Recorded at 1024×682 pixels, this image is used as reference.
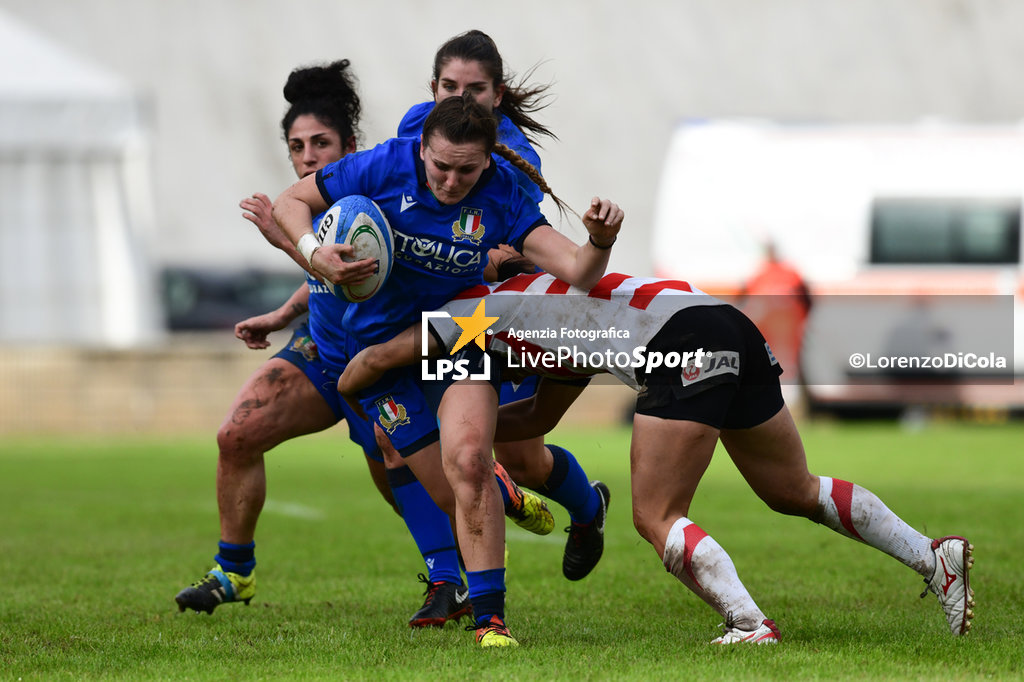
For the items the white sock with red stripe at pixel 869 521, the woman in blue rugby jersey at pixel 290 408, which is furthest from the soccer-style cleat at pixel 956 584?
the woman in blue rugby jersey at pixel 290 408

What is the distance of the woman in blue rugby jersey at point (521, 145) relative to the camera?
548 cm

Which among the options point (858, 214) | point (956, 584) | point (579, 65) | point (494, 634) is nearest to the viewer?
point (494, 634)

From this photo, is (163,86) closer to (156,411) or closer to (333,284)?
(156,411)

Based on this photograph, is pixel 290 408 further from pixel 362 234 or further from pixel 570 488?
pixel 362 234

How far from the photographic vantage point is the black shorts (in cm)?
447

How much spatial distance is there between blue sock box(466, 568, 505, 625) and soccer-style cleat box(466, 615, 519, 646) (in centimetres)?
2

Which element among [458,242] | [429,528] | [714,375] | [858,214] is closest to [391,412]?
[429,528]

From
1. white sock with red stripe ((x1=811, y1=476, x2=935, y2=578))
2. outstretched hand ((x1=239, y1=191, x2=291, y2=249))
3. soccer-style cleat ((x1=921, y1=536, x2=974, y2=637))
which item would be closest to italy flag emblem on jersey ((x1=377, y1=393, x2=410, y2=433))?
outstretched hand ((x1=239, y1=191, x2=291, y2=249))

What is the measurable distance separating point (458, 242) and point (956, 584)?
2.04 metres

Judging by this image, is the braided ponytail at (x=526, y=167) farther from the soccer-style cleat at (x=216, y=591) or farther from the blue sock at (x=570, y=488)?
the soccer-style cleat at (x=216, y=591)

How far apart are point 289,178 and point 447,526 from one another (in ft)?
162

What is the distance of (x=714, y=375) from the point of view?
448 cm

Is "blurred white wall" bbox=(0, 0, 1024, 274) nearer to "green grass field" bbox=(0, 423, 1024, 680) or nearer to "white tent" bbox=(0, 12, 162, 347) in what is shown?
"white tent" bbox=(0, 12, 162, 347)

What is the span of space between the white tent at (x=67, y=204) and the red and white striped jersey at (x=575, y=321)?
17019 mm
